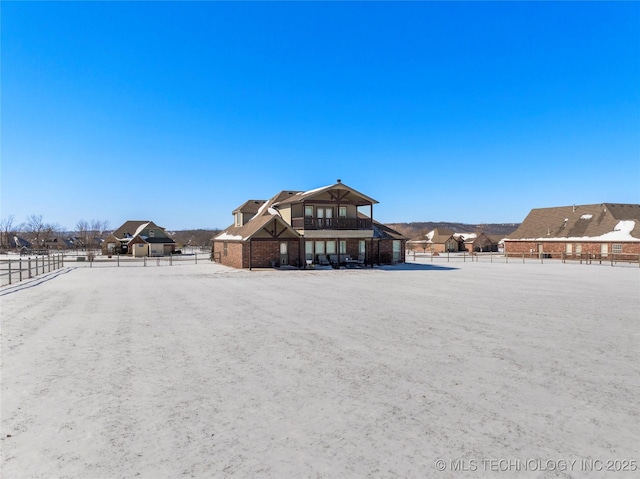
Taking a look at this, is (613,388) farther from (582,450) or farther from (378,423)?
(378,423)

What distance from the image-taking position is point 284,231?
1275 inches

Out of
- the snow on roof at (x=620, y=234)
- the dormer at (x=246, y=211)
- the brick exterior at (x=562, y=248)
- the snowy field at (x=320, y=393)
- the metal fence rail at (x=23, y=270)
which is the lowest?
the snowy field at (x=320, y=393)

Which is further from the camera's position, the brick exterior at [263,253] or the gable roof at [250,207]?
the gable roof at [250,207]

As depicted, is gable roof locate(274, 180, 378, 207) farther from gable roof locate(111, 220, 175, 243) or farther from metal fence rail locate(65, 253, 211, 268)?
gable roof locate(111, 220, 175, 243)

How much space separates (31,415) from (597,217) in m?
59.6

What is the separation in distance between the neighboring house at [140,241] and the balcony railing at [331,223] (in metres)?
35.4

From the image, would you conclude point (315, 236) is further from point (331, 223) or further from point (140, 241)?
point (140, 241)

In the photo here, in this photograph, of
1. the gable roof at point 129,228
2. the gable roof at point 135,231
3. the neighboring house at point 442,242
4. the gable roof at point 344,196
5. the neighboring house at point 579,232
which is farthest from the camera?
the neighboring house at point 442,242

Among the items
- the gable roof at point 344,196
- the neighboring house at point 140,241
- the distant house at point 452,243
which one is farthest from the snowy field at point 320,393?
the distant house at point 452,243

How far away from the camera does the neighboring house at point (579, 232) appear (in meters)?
45.0

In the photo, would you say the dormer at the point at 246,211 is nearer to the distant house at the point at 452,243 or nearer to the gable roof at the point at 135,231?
the gable roof at the point at 135,231

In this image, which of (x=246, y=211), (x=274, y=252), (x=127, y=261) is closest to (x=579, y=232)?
(x=274, y=252)

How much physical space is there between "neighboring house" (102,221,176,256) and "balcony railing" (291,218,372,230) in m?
35.4

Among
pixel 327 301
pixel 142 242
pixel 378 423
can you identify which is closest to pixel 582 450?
pixel 378 423
